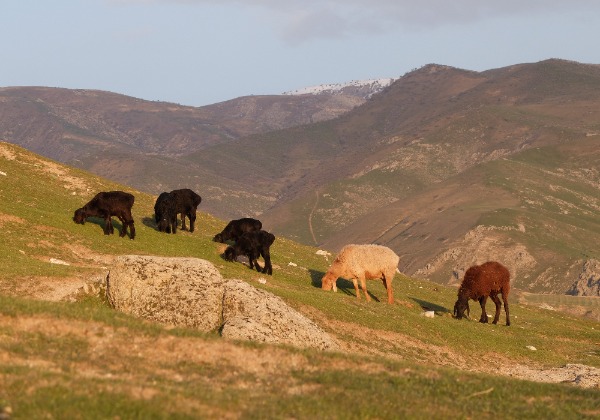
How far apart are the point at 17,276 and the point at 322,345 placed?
1297 centimetres

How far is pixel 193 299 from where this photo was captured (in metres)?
27.9

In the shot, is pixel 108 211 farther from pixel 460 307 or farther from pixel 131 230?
pixel 460 307

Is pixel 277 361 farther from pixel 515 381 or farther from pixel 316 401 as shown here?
pixel 515 381

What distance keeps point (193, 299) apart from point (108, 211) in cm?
1877

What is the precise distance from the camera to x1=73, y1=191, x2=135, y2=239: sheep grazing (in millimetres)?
45031

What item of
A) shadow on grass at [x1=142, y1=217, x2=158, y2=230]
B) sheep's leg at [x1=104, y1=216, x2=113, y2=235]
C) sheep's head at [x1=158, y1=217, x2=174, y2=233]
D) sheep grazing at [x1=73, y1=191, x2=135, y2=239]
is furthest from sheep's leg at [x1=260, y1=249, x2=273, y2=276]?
shadow on grass at [x1=142, y1=217, x2=158, y2=230]

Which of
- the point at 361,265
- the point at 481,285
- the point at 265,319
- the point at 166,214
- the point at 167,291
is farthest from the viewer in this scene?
the point at 166,214

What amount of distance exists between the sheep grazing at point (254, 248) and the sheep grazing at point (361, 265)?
139 inches

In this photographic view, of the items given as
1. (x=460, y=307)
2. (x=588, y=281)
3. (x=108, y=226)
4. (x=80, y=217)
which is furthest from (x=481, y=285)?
(x=588, y=281)

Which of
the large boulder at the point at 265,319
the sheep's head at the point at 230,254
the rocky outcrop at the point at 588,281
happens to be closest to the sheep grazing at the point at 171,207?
the sheep's head at the point at 230,254

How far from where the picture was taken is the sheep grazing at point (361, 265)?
4362 cm

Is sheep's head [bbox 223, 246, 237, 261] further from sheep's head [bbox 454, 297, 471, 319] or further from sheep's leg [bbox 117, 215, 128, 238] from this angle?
sheep's head [bbox 454, 297, 471, 319]

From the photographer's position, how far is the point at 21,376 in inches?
627

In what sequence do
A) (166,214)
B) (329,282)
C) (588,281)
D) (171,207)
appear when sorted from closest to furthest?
1. (329,282)
2. (166,214)
3. (171,207)
4. (588,281)
